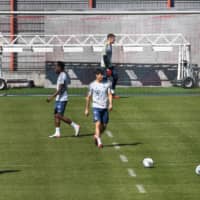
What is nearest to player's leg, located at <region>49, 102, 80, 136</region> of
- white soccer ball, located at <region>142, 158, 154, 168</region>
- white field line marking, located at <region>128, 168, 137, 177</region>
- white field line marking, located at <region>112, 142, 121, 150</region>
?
white field line marking, located at <region>112, 142, 121, 150</region>

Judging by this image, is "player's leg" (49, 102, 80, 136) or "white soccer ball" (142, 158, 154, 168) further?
"player's leg" (49, 102, 80, 136)

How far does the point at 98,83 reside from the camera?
1024 inches

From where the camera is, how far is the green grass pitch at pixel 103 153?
21484 millimetres

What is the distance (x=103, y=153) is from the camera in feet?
83.7

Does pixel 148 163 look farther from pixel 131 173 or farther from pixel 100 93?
pixel 100 93

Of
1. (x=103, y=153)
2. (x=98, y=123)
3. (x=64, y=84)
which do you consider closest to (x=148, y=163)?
(x=103, y=153)

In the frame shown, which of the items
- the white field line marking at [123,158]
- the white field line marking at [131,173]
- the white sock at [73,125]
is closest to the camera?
the white field line marking at [131,173]

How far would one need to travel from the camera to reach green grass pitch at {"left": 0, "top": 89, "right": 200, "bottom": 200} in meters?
21.5

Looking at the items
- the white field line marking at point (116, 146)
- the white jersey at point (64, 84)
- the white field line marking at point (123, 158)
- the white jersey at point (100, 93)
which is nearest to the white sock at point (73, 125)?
the white jersey at point (64, 84)

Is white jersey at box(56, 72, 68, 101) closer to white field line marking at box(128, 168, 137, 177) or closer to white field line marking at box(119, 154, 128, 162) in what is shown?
white field line marking at box(119, 154, 128, 162)

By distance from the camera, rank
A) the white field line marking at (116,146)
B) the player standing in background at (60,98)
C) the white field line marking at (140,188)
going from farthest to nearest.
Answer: the player standing in background at (60,98) < the white field line marking at (116,146) < the white field line marking at (140,188)

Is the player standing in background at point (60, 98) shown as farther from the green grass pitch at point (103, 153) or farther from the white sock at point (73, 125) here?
the green grass pitch at point (103, 153)

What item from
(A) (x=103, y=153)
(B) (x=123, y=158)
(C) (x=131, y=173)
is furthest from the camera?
(A) (x=103, y=153)

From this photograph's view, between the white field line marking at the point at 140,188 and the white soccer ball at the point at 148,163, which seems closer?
the white field line marking at the point at 140,188
